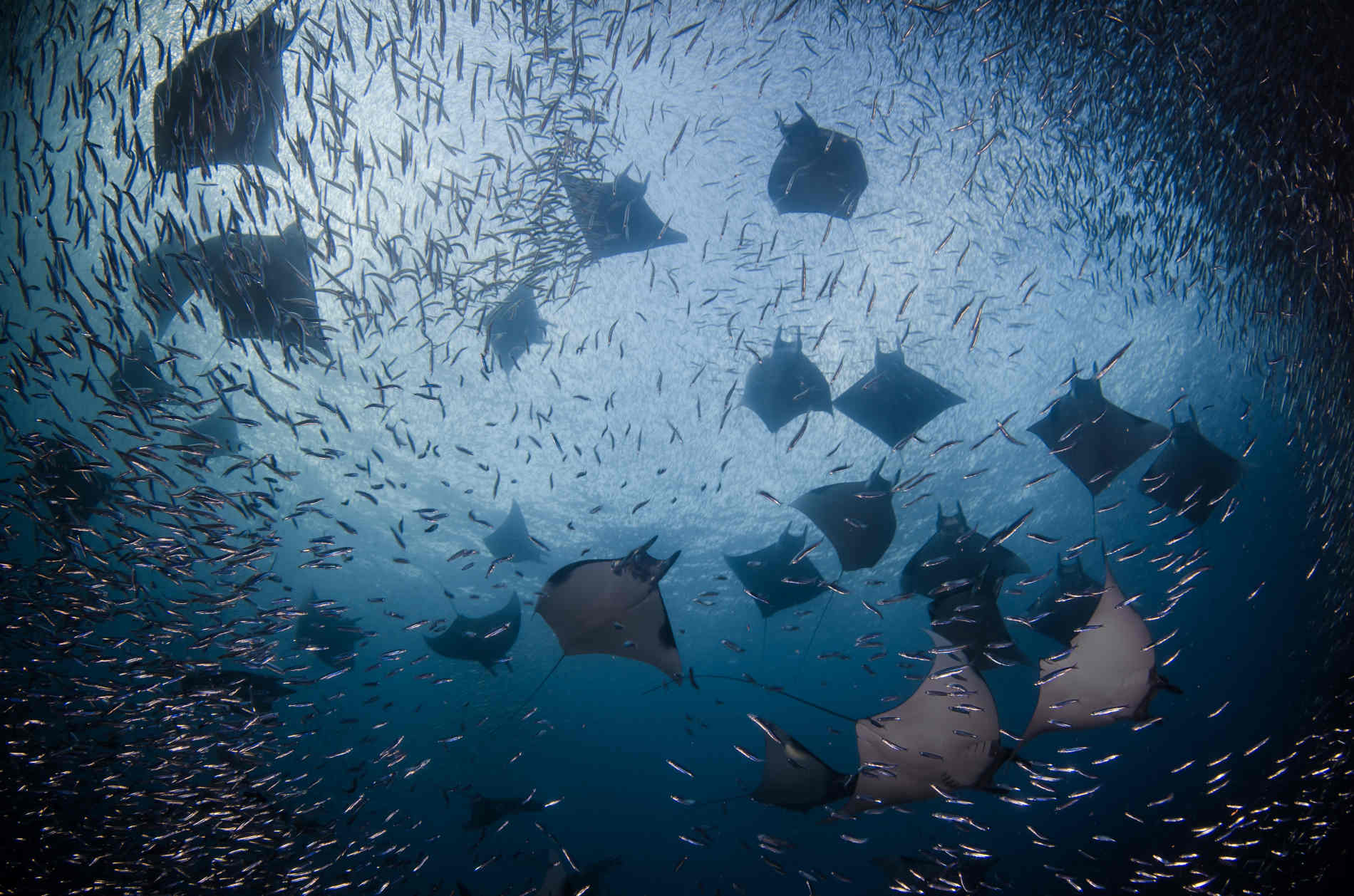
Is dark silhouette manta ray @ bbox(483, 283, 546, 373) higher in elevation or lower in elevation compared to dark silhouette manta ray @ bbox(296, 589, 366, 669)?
higher

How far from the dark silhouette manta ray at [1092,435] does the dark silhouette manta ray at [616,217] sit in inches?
223

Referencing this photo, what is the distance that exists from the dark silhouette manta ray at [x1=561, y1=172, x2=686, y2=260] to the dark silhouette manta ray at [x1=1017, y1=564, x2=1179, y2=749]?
6755 mm

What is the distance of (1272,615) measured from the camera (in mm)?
21766

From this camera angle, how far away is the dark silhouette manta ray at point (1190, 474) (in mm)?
7348

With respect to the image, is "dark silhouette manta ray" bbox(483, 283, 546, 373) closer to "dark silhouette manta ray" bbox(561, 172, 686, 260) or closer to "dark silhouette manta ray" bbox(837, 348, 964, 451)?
"dark silhouette manta ray" bbox(561, 172, 686, 260)

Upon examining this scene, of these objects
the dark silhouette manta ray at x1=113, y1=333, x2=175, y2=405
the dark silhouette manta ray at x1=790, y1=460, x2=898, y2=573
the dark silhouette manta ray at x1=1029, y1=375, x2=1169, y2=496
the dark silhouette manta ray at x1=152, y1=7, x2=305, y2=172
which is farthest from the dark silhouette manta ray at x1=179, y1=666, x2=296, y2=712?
the dark silhouette manta ray at x1=1029, y1=375, x2=1169, y2=496

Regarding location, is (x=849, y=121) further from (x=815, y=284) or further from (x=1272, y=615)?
(x=1272, y=615)

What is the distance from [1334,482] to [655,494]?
16.0 meters

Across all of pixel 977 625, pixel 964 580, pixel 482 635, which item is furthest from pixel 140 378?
pixel 977 625

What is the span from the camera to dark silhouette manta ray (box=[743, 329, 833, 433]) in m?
7.66

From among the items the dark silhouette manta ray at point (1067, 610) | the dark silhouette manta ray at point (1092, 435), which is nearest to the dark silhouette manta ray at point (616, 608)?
the dark silhouette manta ray at point (1092, 435)

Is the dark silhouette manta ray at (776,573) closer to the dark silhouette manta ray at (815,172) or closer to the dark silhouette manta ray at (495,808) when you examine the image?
the dark silhouette manta ray at (815,172)

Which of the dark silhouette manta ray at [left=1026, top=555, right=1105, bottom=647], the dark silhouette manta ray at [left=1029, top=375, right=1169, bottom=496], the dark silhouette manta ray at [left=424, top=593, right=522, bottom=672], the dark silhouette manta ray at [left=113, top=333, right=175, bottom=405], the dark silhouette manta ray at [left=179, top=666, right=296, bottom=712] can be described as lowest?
the dark silhouette manta ray at [left=179, top=666, right=296, bottom=712]

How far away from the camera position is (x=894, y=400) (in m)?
7.62
